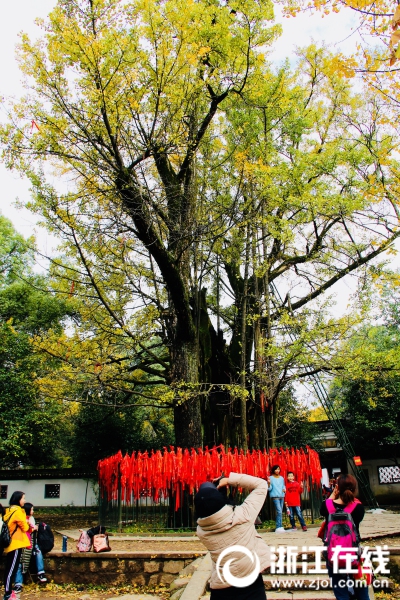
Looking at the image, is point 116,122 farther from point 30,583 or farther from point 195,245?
point 30,583

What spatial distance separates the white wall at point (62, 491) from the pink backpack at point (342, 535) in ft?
58.5

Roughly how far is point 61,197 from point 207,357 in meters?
5.50

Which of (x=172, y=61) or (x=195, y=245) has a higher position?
(x=172, y=61)

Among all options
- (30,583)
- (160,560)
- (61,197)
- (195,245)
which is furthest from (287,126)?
(30,583)

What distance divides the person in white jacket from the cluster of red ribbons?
6642 mm

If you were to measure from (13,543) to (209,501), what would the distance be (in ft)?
14.3

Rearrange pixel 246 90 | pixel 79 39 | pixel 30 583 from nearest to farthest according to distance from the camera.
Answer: pixel 30 583, pixel 79 39, pixel 246 90

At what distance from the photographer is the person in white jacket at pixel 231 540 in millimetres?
2945

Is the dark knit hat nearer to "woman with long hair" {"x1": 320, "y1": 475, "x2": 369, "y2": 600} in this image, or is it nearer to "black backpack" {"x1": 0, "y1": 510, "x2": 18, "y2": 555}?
"woman with long hair" {"x1": 320, "y1": 475, "x2": 369, "y2": 600}

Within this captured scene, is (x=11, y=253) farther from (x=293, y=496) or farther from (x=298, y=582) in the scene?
(x=298, y=582)

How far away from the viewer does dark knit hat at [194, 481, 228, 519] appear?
116 inches

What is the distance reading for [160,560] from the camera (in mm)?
6676

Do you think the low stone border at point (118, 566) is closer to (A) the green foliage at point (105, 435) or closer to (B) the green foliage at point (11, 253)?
(A) the green foliage at point (105, 435)

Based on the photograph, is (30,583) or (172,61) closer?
(30,583)
